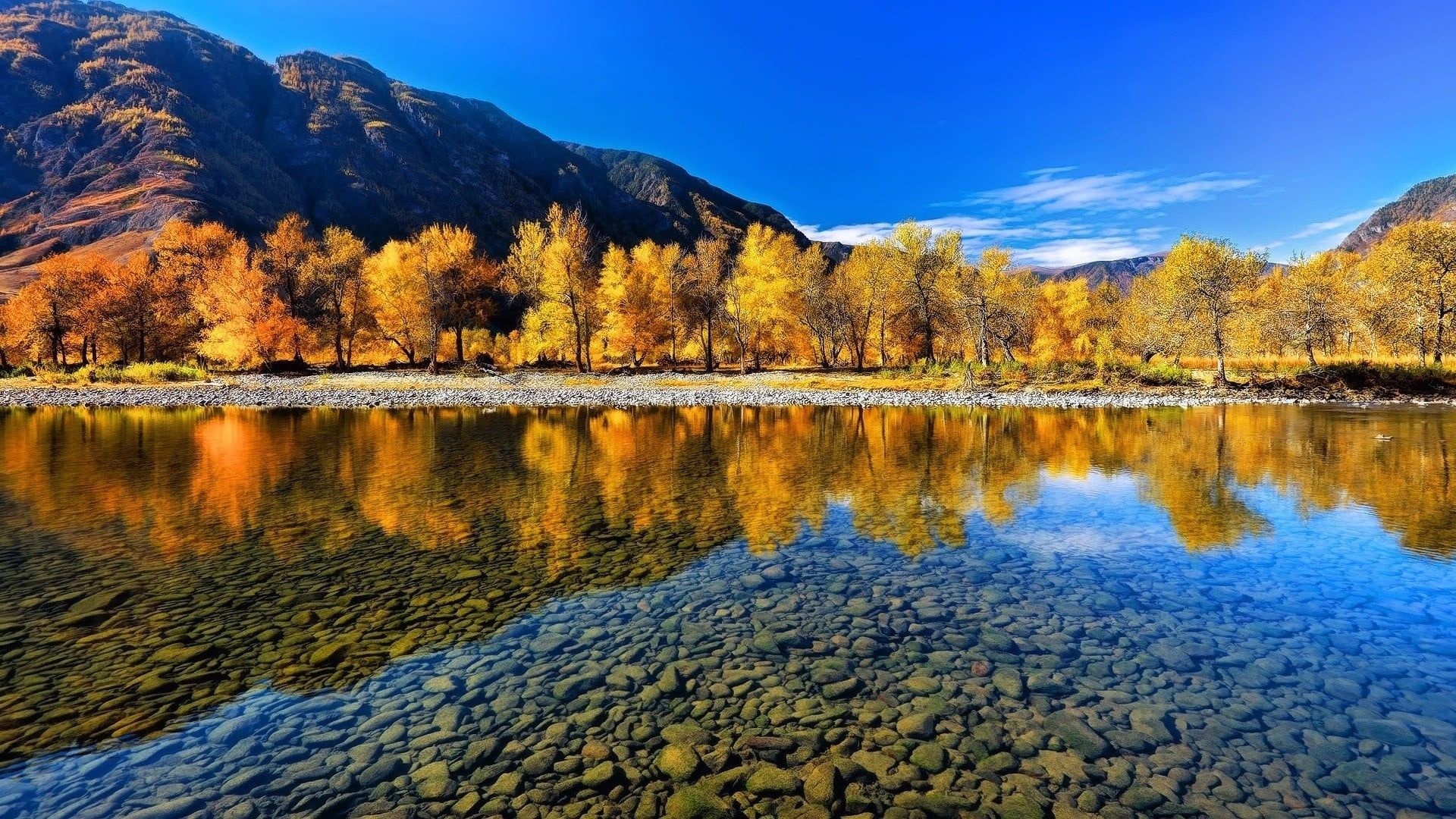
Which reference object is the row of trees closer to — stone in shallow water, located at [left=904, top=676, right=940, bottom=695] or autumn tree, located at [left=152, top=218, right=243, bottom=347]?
autumn tree, located at [left=152, top=218, right=243, bottom=347]

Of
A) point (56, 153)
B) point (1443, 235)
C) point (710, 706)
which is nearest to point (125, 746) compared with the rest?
point (710, 706)

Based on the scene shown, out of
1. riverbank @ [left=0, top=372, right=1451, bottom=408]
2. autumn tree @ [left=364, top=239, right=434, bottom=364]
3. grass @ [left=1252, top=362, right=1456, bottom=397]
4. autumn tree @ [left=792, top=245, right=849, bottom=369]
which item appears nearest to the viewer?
riverbank @ [left=0, top=372, right=1451, bottom=408]

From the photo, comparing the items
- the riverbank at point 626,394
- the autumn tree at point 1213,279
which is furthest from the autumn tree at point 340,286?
the autumn tree at point 1213,279

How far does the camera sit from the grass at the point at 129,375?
2084 inches

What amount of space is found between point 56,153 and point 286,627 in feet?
781

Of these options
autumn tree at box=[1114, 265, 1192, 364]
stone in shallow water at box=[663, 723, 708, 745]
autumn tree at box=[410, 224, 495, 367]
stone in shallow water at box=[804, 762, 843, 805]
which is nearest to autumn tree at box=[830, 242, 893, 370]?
autumn tree at box=[1114, 265, 1192, 364]

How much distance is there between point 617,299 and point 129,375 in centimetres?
4268

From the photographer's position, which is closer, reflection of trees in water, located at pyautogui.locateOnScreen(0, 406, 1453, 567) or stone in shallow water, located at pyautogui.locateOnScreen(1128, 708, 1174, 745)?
stone in shallow water, located at pyautogui.locateOnScreen(1128, 708, 1174, 745)

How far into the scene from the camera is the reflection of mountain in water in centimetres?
745

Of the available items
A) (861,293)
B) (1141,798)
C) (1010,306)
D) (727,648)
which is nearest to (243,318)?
(861,293)

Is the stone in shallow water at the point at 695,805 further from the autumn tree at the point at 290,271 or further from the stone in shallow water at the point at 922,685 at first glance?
the autumn tree at the point at 290,271

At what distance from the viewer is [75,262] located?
6341 cm

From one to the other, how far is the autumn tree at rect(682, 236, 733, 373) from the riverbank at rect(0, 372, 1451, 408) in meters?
15.2

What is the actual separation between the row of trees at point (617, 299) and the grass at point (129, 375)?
4421mm
